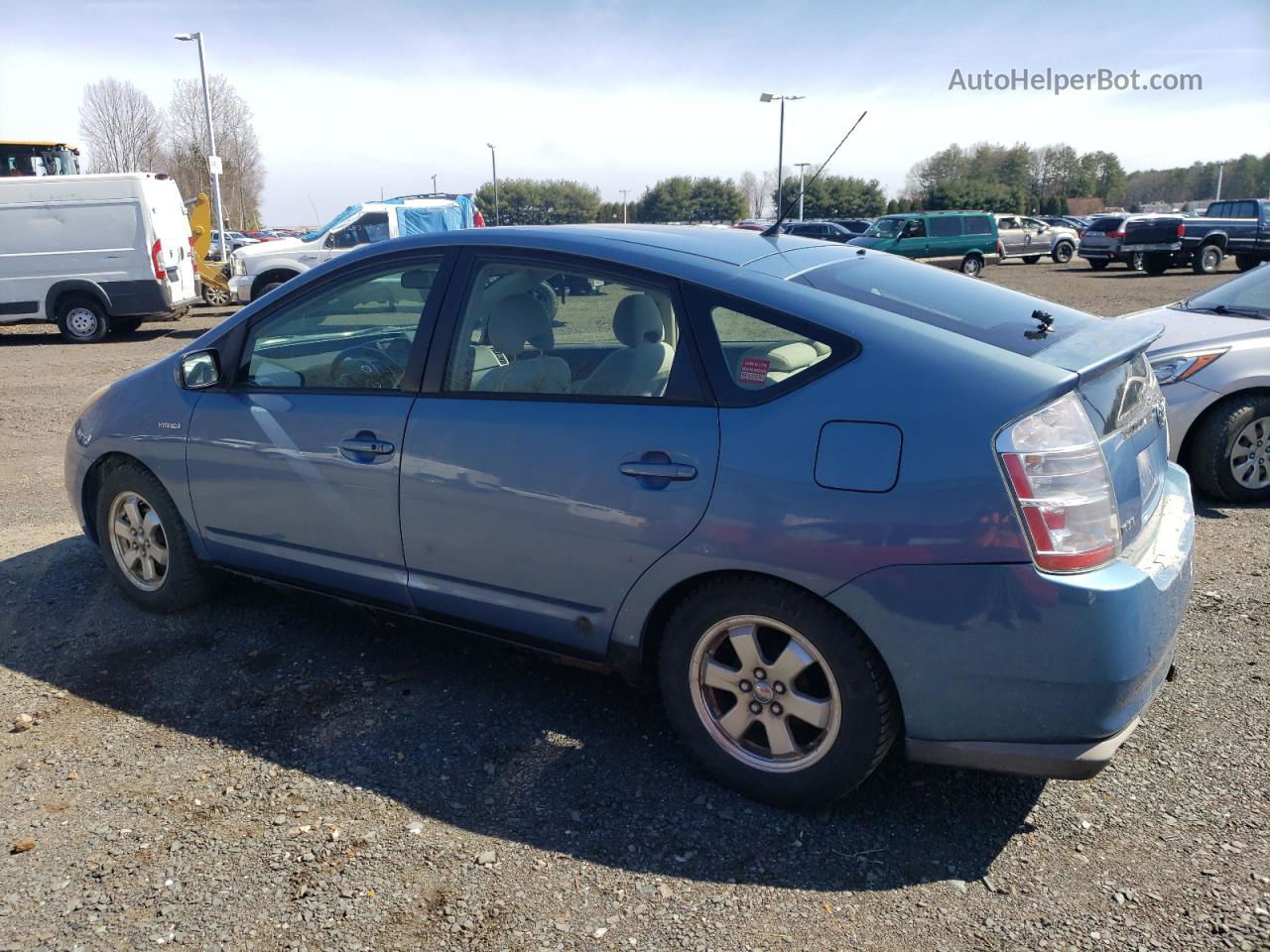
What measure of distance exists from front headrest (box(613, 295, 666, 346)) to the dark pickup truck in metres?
28.2

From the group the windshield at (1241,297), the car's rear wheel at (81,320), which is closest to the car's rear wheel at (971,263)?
the car's rear wheel at (81,320)

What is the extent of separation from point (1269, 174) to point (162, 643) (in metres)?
121

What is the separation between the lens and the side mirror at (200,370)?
3949 mm

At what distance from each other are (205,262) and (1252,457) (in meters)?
20.6

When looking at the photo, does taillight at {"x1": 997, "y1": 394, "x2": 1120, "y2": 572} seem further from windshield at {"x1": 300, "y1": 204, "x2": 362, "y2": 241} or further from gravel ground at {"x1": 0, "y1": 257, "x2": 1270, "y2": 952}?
windshield at {"x1": 300, "y1": 204, "x2": 362, "y2": 241}

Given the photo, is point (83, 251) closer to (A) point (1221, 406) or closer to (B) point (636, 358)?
(B) point (636, 358)

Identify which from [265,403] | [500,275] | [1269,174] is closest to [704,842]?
[500,275]

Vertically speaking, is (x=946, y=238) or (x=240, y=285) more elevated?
(x=946, y=238)

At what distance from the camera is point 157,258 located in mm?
15578

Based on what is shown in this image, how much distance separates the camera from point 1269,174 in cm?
10025

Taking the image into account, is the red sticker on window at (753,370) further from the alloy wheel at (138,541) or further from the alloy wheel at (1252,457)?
the alloy wheel at (1252,457)

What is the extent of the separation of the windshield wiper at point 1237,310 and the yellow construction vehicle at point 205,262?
18.4 metres

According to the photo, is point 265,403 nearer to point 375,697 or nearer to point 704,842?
point 375,697

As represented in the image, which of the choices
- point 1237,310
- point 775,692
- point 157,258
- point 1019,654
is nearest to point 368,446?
point 775,692
